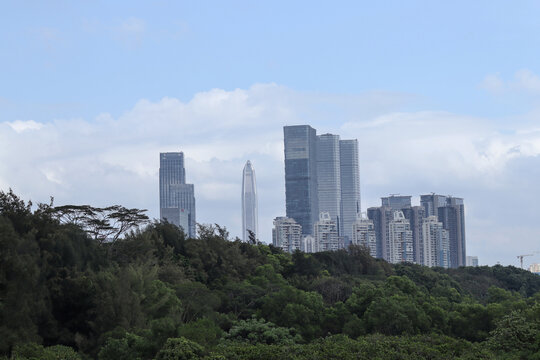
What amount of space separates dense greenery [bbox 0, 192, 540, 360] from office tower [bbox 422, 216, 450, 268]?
387 feet

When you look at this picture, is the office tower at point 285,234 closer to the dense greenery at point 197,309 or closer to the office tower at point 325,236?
the office tower at point 325,236

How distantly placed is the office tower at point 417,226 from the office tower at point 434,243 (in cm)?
111

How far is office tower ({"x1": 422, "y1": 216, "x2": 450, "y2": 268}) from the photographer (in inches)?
6629

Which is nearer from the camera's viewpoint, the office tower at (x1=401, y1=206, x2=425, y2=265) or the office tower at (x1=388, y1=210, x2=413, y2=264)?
the office tower at (x1=401, y1=206, x2=425, y2=265)

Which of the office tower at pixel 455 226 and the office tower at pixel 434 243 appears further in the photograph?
the office tower at pixel 455 226

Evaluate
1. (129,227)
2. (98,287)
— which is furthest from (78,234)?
(129,227)

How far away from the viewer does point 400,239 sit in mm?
170125

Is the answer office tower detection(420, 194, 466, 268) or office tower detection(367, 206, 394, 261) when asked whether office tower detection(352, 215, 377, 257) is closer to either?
office tower detection(367, 206, 394, 261)

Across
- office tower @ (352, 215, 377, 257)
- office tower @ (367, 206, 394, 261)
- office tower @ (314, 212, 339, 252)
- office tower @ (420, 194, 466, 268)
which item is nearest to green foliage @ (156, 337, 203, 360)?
office tower @ (352, 215, 377, 257)

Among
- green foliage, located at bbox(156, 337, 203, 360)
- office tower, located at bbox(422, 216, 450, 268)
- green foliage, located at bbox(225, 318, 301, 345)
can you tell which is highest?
office tower, located at bbox(422, 216, 450, 268)

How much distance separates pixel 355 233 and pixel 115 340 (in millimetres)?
150458

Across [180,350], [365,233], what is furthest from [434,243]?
[180,350]

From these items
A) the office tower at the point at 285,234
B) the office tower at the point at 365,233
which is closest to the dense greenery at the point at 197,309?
the office tower at the point at 365,233

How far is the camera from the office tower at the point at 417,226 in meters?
169
